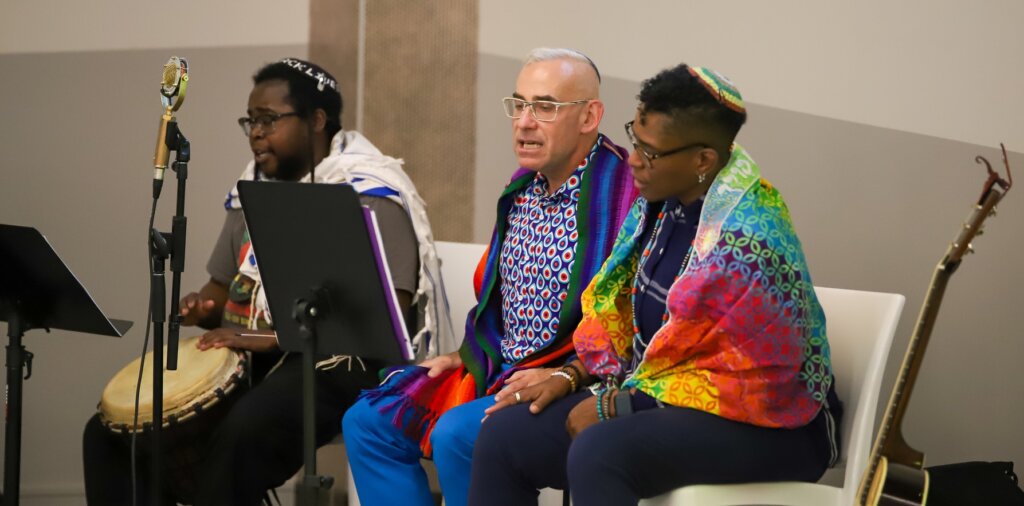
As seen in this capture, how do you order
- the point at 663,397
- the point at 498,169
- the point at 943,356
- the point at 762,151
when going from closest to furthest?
the point at 663,397 < the point at 943,356 < the point at 762,151 < the point at 498,169

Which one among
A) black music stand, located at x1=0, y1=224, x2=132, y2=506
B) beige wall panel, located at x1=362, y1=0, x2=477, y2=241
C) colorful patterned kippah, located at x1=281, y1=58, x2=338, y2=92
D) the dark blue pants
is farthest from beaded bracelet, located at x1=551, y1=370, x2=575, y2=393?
beige wall panel, located at x1=362, y1=0, x2=477, y2=241

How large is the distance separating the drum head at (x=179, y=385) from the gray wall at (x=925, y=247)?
1.78m

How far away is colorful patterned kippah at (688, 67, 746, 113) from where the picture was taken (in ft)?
8.06

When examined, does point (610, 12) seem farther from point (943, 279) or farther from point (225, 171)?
point (943, 279)

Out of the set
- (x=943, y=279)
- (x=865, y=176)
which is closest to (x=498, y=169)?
(x=865, y=176)

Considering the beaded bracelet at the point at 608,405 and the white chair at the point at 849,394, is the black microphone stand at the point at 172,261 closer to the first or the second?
the beaded bracelet at the point at 608,405

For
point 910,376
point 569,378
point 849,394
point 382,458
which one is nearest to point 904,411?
point 910,376

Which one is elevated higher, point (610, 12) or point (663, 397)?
point (610, 12)

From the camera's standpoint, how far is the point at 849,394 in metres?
2.55

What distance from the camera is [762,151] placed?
367 cm

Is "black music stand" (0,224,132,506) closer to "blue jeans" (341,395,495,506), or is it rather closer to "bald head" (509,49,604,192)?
"blue jeans" (341,395,495,506)

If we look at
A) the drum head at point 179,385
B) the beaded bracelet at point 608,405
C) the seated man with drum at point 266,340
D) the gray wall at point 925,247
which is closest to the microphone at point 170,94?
the seated man with drum at point 266,340

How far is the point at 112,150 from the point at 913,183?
2.90 meters

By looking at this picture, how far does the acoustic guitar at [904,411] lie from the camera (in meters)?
1.89
